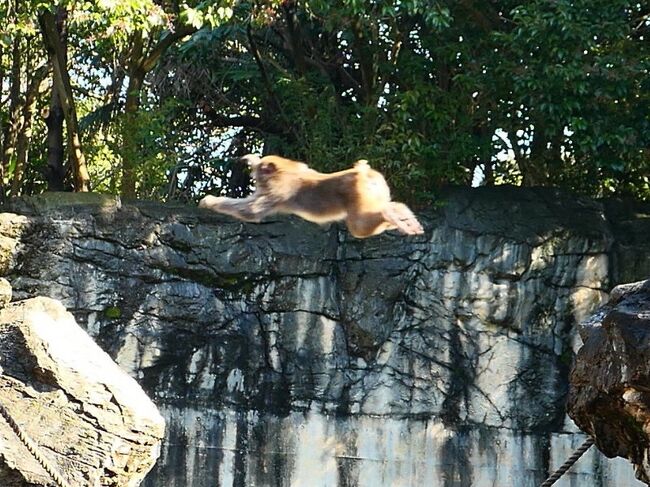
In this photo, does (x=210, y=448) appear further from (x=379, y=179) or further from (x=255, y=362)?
(x=379, y=179)

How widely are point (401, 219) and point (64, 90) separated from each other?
20.6ft

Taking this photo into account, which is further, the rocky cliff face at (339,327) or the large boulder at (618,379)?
the rocky cliff face at (339,327)

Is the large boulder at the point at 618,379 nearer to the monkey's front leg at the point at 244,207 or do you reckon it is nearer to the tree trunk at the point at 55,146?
the monkey's front leg at the point at 244,207

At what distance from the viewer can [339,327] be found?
11.7m

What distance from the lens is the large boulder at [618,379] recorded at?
4586mm

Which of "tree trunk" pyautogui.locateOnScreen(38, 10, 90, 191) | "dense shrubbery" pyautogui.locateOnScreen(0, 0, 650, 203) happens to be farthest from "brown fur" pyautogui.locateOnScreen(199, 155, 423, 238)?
"tree trunk" pyautogui.locateOnScreen(38, 10, 90, 191)

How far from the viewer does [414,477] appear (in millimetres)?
11367

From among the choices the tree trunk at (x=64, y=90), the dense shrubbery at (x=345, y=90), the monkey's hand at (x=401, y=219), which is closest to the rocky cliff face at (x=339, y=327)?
the dense shrubbery at (x=345, y=90)

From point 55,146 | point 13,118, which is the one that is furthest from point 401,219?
point 13,118

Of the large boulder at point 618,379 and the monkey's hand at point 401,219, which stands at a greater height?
the monkey's hand at point 401,219

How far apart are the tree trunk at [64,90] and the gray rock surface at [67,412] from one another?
22.4ft

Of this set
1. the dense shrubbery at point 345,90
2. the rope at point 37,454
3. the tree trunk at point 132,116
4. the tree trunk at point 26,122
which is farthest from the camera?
the tree trunk at point 26,122

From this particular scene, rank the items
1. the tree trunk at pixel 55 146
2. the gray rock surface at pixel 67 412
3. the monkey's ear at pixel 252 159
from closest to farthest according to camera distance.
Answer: the gray rock surface at pixel 67 412 < the monkey's ear at pixel 252 159 < the tree trunk at pixel 55 146

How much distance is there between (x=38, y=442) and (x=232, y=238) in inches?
245
